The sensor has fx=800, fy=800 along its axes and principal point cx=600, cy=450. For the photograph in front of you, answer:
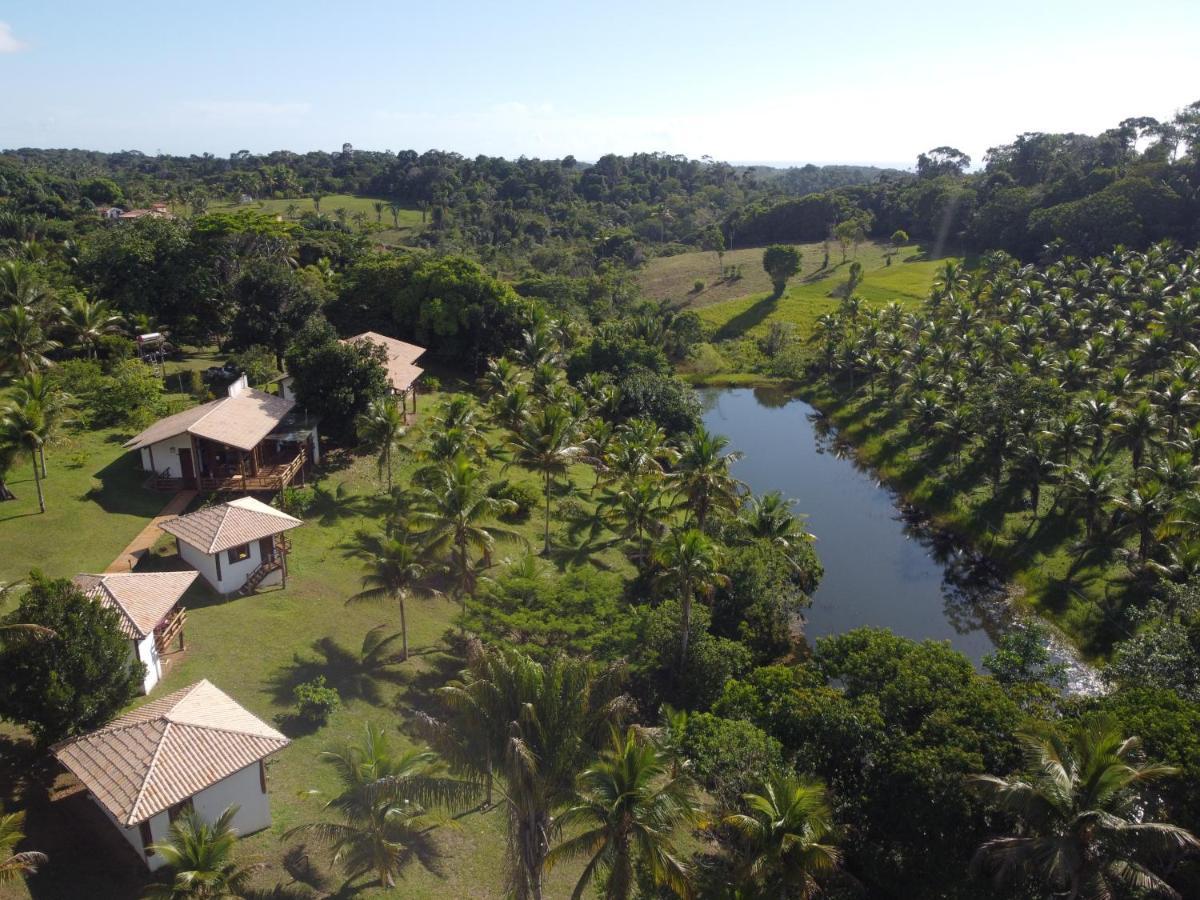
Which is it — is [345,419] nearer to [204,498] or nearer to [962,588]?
[204,498]

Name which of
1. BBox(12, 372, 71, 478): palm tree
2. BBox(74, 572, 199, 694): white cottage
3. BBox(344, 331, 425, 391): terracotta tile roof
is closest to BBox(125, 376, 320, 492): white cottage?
BBox(12, 372, 71, 478): palm tree

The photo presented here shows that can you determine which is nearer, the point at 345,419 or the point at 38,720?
the point at 38,720

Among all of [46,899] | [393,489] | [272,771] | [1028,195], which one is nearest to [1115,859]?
[272,771]

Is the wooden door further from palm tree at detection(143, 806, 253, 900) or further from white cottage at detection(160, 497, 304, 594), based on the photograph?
palm tree at detection(143, 806, 253, 900)

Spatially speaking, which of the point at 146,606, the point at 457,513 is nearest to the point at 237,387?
the point at 457,513

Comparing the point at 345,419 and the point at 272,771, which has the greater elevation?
the point at 345,419

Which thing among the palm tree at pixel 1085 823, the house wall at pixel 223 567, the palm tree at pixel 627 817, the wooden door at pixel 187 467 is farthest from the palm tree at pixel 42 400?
the palm tree at pixel 1085 823
